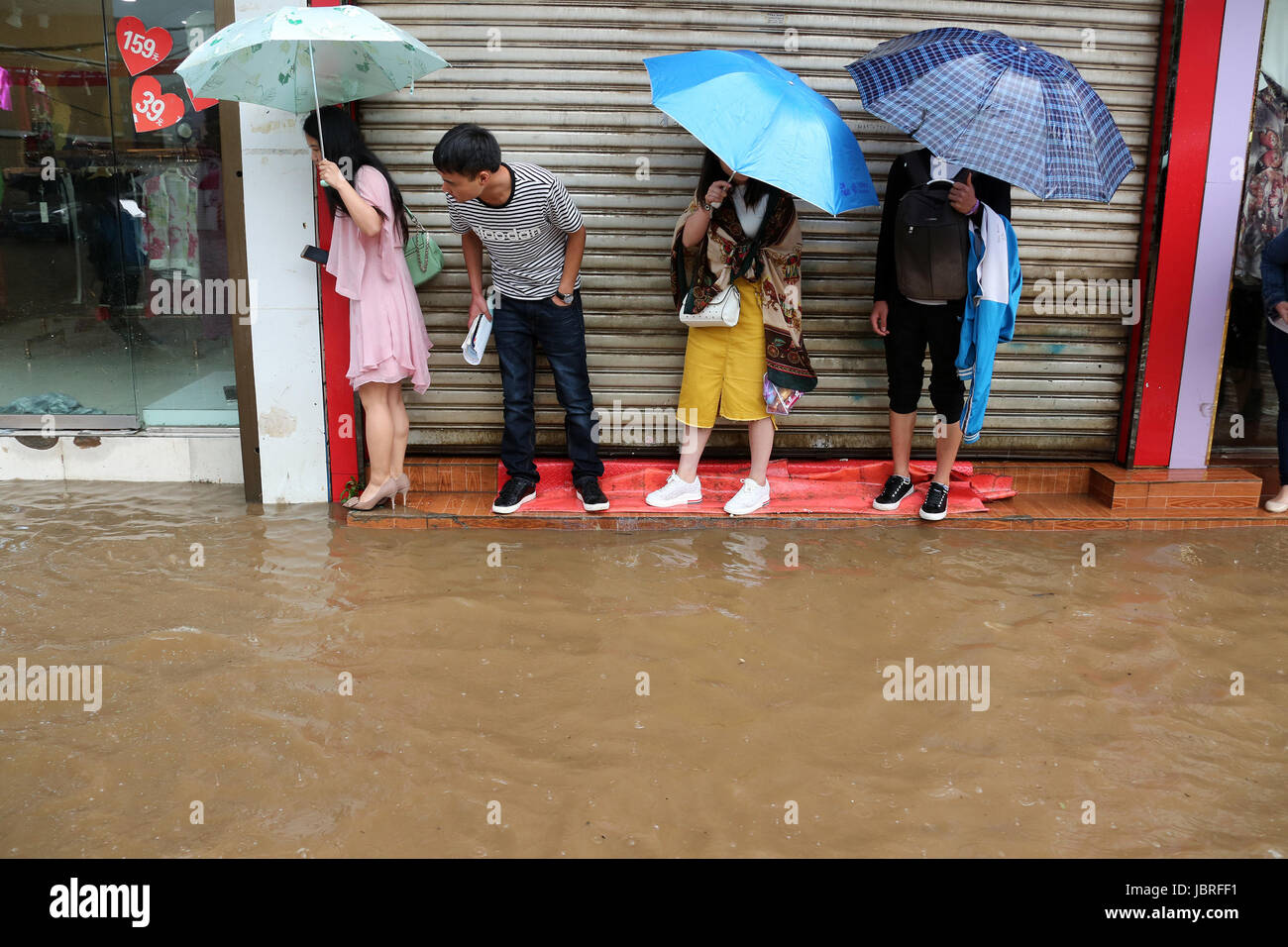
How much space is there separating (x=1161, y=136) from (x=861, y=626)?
3232 mm

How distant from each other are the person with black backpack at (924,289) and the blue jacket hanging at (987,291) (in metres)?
0.06

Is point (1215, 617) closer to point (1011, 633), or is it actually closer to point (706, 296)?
point (1011, 633)

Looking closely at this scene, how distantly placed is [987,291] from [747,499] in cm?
155

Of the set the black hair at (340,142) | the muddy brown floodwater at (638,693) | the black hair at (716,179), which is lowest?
the muddy brown floodwater at (638,693)

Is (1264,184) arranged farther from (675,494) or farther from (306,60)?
(306,60)

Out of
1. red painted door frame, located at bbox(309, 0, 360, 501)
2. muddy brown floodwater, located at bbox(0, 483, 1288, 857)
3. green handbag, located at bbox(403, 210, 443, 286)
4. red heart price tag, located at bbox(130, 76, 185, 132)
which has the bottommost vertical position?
muddy brown floodwater, located at bbox(0, 483, 1288, 857)

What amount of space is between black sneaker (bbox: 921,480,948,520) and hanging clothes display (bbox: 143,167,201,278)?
436 centimetres

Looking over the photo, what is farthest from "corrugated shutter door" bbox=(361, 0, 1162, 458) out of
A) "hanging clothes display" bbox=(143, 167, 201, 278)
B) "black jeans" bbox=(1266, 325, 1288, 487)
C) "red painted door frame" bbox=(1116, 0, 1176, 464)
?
"hanging clothes display" bbox=(143, 167, 201, 278)

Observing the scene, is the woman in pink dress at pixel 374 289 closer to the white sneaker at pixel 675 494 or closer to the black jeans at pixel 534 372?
the black jeans at pixel 534 372

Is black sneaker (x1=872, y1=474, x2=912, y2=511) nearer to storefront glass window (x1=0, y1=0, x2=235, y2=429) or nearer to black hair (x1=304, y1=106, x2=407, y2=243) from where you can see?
black hair (x1=304, y1=106, x2=407, y2=243)

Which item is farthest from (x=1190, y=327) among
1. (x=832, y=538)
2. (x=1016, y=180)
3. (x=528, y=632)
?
(x=528, y=632)

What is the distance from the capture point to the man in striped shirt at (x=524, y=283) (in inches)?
185

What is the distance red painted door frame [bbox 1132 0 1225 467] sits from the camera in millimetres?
5230

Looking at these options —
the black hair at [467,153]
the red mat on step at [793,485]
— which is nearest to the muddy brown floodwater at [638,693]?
the red mat on step at [793,485]
